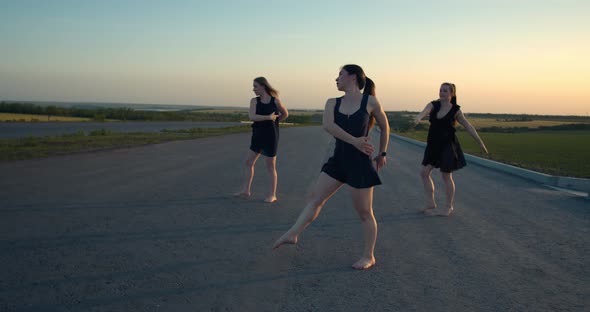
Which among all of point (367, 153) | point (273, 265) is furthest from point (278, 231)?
point (367, 153)

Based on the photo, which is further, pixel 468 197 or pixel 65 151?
pixel 65 151

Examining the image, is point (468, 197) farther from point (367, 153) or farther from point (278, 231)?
point (367, 153)

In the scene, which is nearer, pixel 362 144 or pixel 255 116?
pixel 362 144

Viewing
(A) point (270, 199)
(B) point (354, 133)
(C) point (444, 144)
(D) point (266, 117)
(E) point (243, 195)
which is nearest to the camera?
(B) point (354, 133)

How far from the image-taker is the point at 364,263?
4.31 meters

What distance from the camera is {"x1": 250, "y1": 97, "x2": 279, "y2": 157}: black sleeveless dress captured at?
7.37 metres

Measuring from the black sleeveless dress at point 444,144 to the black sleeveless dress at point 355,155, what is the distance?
2.84 metres

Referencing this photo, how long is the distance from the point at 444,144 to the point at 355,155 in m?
3.03

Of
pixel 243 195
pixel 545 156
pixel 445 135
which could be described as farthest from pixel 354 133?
pixel 545 156

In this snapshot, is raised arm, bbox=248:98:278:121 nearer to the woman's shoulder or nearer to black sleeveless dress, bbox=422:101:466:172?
Result: black sleeveless dress, bbox=422:101:466:172

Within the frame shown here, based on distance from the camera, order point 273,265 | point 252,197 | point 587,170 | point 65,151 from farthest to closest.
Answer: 1. point 65,151
2. point 587,170
3. point 252,197
4. point 273,265

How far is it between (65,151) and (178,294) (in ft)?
44.7

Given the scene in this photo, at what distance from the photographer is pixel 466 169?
1327cm

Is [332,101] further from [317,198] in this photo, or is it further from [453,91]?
[453,91]
